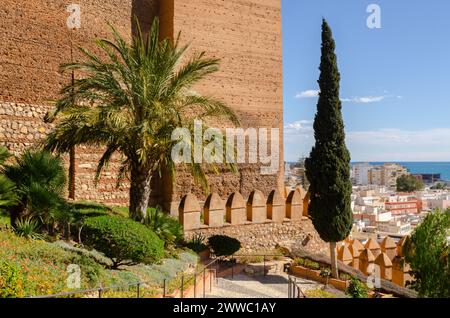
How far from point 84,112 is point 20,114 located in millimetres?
4008

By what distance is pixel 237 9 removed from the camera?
16.3m

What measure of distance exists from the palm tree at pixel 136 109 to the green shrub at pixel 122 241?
201 centimetres

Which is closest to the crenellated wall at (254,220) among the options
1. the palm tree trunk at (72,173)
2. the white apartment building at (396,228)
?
the palm tree trunk at (72,173)

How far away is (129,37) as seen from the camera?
48.1 feet

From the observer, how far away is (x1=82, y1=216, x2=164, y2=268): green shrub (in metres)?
7.95

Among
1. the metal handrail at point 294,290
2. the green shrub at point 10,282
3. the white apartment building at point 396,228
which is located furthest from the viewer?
the white apartment building at point 396,228

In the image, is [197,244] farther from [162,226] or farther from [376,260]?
[376,260]

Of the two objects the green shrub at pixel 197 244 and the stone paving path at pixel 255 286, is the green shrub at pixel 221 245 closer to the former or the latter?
the green shrub at pixel 197 244

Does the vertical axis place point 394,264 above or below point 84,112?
below

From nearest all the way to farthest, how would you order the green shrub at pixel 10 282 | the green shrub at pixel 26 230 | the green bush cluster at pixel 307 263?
the green shrub at pixel 10 282, the green shrub at pixel 26 230, the green bush cluster at pixel 307 263

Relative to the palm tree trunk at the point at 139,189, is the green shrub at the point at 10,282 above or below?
below

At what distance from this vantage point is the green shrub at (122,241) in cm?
795

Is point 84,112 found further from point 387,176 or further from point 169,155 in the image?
point 387,176
